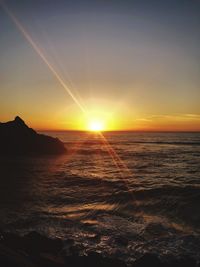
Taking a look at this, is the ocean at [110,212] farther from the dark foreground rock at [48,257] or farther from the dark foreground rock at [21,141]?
the dark foreground rock at [21,141]

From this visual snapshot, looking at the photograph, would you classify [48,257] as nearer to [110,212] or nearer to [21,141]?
[110,212]

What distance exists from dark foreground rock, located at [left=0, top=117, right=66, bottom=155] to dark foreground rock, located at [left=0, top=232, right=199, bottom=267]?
27508 millimetres

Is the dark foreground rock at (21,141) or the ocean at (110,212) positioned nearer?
the ocean at (110,212)

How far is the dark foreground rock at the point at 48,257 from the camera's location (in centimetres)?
513

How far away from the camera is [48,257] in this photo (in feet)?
18.5

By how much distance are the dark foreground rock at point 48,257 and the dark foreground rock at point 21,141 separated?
27.5 metres

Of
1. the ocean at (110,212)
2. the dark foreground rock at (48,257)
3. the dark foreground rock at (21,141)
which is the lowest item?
the ocean at (110,212)

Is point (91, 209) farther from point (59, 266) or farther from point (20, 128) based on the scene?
point (20, 128)

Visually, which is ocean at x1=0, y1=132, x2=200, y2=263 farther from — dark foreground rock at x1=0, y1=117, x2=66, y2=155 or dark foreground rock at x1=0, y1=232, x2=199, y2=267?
dark foreground rock at x1=0, y1=117, x2=66, y2=155

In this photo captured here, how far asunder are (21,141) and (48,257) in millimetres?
30194

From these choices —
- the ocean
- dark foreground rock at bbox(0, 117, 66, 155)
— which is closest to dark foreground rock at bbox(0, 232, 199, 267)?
the ocean

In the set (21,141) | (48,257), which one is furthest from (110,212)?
(21,141)

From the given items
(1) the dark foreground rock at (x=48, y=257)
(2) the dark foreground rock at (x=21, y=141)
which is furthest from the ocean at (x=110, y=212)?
(2) the dark foreground rock at (x=21, y=141)

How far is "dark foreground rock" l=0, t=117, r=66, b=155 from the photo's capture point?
32.5m
